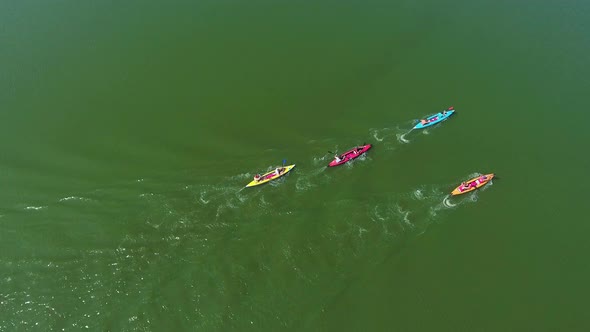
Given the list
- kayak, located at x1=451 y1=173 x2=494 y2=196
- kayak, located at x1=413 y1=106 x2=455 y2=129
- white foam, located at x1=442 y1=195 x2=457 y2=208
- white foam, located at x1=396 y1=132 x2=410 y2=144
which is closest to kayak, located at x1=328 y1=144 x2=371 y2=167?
white foam, located at x1=396 y1=132 x2=410 y2=144

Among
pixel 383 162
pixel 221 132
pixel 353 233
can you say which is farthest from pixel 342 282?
pixel 221 132

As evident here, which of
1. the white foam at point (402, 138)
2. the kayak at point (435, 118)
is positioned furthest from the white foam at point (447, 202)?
the kayak at point (435, 118)

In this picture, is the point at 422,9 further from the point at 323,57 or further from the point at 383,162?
the point at 383,162

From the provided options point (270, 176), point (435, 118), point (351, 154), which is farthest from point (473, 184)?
point (270, 176)

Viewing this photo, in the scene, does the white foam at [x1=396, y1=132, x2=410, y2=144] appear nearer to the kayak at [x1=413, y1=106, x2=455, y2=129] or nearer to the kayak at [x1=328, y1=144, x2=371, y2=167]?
the kayak at [x1=413, y1=106, x2=455, y2=129]

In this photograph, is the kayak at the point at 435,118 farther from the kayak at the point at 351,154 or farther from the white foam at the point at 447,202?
the white foam at the point at 447,202

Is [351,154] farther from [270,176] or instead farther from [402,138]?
[270,176]
